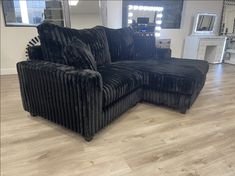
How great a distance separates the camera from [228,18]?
16.8 ft

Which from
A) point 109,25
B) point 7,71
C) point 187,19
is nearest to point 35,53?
point 7,71

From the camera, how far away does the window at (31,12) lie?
132 inches

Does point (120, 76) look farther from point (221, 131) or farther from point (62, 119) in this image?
point (221, 131)

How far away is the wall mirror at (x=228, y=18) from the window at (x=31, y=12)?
4456mm

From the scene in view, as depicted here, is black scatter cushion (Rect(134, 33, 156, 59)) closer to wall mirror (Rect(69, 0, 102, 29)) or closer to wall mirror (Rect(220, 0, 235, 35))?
wall mirror (Rect(69, 0, 102, 29))

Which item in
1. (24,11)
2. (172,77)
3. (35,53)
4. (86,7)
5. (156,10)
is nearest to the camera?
(35,53)

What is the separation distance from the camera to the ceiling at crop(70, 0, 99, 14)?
3.71 metres

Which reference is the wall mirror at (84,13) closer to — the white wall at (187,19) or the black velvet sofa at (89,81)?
the black velvet sofa at (89,81)

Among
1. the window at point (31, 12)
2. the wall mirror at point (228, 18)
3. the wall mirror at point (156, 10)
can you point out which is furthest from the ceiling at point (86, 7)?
the wall mirror at point (228, 18)

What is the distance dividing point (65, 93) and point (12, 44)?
276 cm

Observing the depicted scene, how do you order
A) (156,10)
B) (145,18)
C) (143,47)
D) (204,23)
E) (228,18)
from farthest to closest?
(228,18) < (204,23) < (156,10) < (145,18) < (143,47)

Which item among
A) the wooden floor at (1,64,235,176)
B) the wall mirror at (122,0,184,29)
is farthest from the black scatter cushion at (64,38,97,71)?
the wall mirror at (122,0,184,29)

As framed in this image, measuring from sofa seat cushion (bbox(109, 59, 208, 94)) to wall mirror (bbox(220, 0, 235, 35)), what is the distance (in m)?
3.85

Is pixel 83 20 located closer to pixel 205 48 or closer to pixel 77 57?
pixel 77 57
